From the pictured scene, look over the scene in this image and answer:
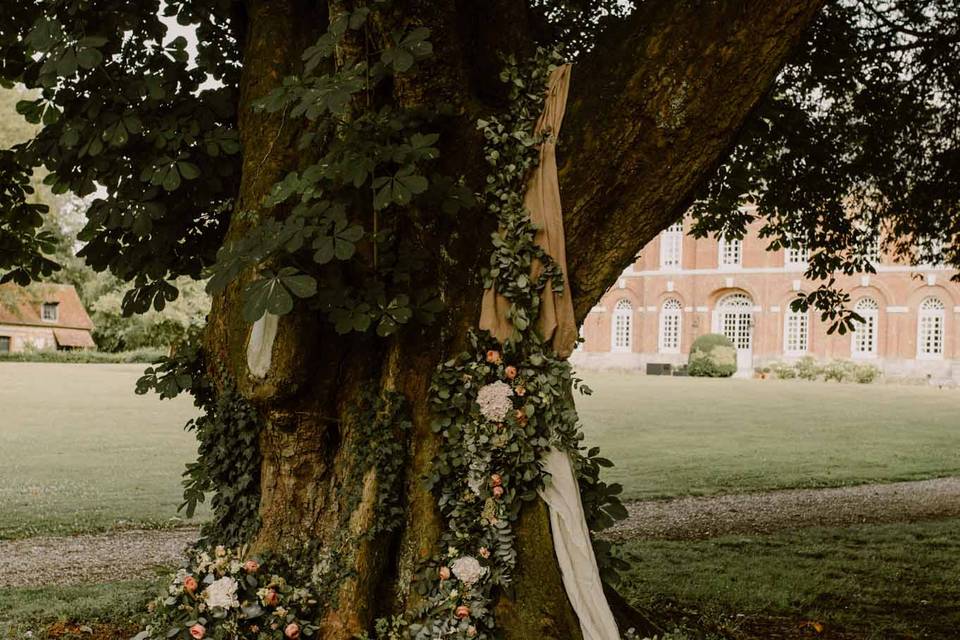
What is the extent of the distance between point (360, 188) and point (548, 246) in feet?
3.07

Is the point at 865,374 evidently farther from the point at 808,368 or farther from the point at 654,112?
the point at 654,112

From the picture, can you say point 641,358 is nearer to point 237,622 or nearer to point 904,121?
point 904,121

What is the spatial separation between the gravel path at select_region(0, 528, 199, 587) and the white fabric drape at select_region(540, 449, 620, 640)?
4126mm

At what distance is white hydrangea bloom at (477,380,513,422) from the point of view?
4035mm

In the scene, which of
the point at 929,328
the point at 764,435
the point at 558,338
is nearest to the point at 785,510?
the point at 558,338

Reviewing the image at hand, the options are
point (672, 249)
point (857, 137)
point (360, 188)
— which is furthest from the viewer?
point (672, 249)

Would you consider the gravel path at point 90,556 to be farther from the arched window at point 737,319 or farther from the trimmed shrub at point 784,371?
the arched window at point 737,319

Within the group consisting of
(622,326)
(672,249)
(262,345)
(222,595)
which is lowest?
(222,595)

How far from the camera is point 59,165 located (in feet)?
15.8

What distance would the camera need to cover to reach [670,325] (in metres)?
45.0

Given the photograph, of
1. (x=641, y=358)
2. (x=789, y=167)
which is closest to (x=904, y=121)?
(x=789, y=167)

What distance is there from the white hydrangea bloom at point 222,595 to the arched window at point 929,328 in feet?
135

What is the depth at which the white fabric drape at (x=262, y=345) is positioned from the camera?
3951 millimetres

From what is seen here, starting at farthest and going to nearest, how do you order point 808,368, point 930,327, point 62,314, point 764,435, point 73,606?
1. point 62,314
2. point 930,327
3. point 808,368
4. point 764,435
5. point 73,606
